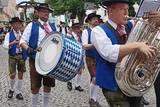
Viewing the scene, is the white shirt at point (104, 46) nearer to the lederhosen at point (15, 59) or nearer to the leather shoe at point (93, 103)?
the leather shoe at point (93, 103)

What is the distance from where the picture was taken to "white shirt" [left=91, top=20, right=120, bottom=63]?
14.7ft

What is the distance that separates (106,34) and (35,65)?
2.67 metres

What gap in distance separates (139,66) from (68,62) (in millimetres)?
2055

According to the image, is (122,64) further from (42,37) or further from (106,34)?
(42,37)

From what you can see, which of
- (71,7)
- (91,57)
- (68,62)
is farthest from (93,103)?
(71,7)

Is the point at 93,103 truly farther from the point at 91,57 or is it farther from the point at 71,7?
the point at 71,7

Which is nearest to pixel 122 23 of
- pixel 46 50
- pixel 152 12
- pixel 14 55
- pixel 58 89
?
pixel 152 12

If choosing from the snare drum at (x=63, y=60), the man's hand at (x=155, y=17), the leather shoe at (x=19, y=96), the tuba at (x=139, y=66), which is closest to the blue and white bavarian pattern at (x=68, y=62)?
the snare drum at (x=63, y=60)

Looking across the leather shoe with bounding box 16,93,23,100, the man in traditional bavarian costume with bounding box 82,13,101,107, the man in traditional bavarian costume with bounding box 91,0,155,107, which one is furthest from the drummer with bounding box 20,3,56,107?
the man in traditional bavarian costume with bounding box 91,0,155,107

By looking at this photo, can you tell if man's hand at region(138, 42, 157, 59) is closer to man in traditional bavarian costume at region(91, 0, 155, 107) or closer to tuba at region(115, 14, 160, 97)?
tuba at region(115, 14, 160, 97)

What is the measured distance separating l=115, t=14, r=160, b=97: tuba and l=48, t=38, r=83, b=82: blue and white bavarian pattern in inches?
73.4

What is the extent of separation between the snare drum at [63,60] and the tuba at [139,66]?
1.87 metres

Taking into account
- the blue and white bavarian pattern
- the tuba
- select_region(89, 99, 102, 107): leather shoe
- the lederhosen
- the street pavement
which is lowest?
the street pavement

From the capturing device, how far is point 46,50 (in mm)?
7020
